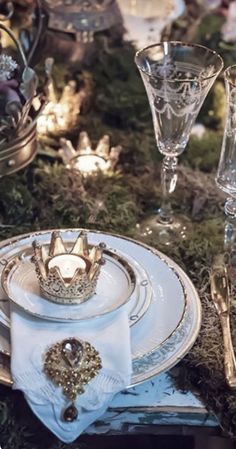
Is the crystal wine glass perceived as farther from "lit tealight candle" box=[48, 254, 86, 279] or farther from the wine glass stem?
"lit tealight candle" box=[48, 254, 86, 279]

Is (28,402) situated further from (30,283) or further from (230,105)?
(230,105)

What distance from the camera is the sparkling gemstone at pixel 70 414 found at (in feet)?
2.56

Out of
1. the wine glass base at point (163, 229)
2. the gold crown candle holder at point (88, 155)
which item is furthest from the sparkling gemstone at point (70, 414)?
the gold crown candle holder at point (88, 155)

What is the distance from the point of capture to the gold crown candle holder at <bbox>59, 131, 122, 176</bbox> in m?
1.15

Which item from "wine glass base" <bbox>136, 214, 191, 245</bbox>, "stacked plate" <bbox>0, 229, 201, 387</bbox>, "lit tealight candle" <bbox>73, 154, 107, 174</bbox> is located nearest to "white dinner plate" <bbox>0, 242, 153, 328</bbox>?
"stacked plate" <bbox>0, 229, 201, 387</bbox>

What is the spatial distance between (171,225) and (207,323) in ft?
0.66

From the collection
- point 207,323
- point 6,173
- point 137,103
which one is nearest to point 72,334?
point 207,323

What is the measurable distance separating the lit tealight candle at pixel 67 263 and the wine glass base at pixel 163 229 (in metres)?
0.18

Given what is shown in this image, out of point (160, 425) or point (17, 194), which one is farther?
point (17, 194)

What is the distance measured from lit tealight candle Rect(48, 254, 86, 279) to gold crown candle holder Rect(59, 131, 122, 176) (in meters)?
0.27

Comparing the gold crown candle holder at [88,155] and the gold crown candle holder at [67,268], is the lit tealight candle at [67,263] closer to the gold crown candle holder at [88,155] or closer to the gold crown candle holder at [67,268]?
the gold crown candle holder at [67,268]

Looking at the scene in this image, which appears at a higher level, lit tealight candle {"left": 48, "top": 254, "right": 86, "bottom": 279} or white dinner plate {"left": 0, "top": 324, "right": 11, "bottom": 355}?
lit tealight candle {"left": 48, "top": 254, "right": 86, "bottom": 279}

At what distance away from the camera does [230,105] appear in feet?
3.11

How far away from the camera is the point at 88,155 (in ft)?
3.83
